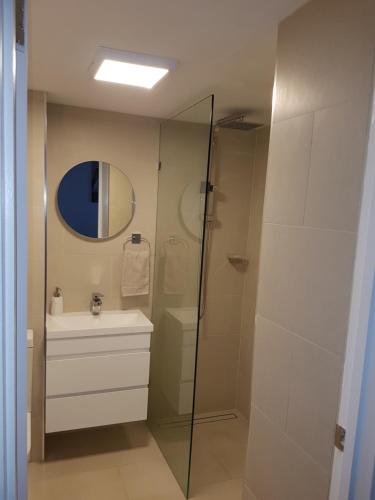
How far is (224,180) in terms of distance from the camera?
3025mm

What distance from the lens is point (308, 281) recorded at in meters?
1.19

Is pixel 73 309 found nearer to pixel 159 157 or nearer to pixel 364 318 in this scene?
pixel 159 157

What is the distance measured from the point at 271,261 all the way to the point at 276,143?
1.35ft

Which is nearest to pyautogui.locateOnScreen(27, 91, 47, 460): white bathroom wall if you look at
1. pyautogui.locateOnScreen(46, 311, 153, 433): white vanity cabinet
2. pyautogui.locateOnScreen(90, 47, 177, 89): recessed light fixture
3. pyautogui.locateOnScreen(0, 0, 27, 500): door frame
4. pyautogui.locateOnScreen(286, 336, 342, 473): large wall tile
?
pyautogui.locateOnScreen(46, 311, 153, 433): white vanity cabinet

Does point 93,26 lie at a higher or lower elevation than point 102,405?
higher

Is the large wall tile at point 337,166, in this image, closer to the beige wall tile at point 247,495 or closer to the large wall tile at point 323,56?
the large wall tile at point 323,56

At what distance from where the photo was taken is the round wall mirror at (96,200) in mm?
2658

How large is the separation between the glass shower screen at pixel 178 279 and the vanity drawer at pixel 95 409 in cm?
21

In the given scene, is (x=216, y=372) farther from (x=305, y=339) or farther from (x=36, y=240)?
(x=305, y=339)

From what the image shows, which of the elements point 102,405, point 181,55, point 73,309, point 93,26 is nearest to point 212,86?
point 181,55

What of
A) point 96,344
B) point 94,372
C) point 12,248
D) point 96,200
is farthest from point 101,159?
point 12,248

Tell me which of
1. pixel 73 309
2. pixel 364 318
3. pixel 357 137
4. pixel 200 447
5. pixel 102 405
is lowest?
pixel 200 447

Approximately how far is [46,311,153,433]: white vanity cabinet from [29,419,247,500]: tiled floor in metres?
0.28

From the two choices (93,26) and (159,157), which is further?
(159,157)
